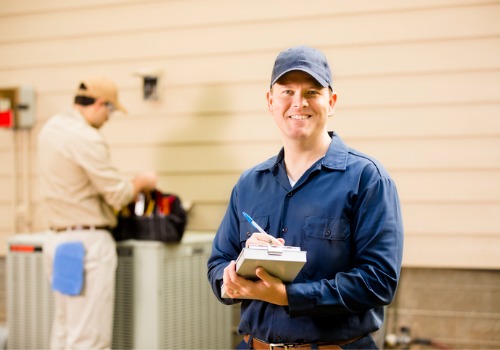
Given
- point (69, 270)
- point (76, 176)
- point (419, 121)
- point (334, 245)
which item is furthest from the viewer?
point (419, 121)

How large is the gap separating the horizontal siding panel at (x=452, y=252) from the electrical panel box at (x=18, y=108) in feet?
9.81

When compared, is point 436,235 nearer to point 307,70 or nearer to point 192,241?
point 192,241

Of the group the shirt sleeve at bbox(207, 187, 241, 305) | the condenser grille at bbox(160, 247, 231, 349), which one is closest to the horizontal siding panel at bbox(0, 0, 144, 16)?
the condenser grille at bbox(160, 247, 231, 349)

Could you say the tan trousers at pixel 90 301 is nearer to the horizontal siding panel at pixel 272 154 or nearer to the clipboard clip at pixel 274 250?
the horizontal siding panel at pixel 272 154

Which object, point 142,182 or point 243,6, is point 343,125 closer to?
point 243,6

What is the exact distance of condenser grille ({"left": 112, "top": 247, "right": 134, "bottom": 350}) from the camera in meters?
3.93

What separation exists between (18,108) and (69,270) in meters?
1.67

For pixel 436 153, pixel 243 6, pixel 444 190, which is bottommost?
pixel 444 190

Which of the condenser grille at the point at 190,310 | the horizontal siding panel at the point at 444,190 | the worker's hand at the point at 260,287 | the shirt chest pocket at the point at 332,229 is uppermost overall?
the horizontal siding panel at the point at 444,190

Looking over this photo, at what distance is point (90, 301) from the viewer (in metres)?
3.67

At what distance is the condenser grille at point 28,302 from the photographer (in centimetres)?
407

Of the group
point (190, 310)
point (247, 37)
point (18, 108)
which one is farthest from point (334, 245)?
point (18, 108)

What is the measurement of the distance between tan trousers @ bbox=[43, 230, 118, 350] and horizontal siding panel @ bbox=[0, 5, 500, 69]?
1.51 metres

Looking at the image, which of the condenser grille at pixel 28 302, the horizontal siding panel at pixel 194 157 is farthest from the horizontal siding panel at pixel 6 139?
the condenser grille at pixel 28 302
